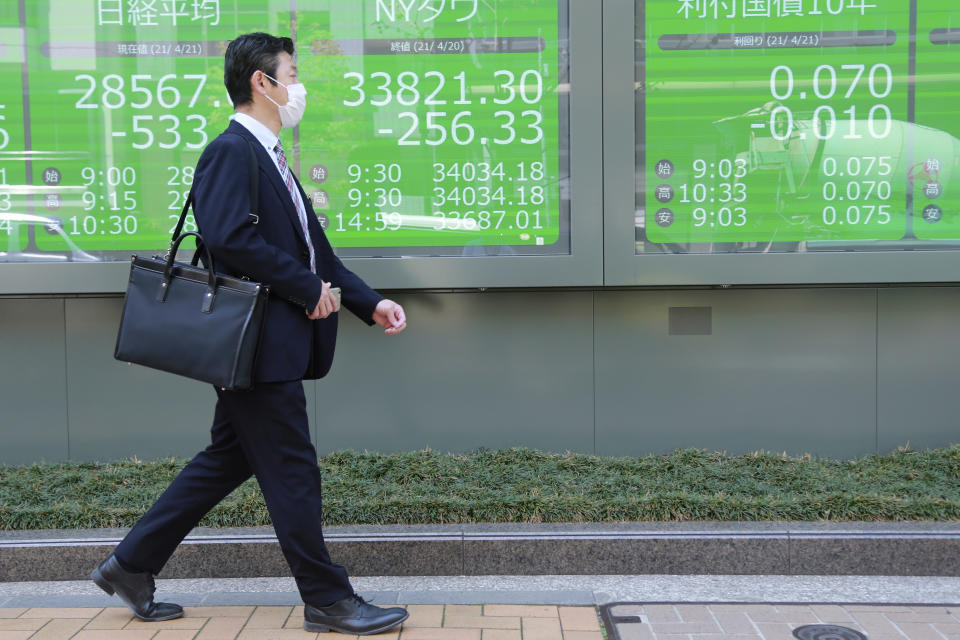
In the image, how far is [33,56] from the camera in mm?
4715

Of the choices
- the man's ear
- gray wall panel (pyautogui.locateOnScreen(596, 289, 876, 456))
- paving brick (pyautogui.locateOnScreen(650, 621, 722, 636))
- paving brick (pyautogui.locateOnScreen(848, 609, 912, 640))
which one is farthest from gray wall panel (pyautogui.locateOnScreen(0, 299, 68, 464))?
paving brick (pyautogui.locateOnScreen(848, 609, 912, 640))

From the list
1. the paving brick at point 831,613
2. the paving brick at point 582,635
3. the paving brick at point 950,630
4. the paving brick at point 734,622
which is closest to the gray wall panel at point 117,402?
the paving brick at point 582,635

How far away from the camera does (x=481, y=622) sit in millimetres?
3211

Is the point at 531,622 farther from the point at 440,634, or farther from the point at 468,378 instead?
the point at 468,378

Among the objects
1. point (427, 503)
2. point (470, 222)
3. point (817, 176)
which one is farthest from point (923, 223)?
point (427, 503)

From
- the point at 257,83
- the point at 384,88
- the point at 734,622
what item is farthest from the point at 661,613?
the point at 384,88

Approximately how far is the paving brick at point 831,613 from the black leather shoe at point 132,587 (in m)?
2.40

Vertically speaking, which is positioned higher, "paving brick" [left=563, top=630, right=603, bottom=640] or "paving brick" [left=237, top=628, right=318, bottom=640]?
"paving brick" [left=237, top=628, right=318, bottom=640]

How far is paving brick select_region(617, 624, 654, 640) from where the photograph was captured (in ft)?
10.0

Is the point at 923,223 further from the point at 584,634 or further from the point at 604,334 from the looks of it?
the point at 584,634

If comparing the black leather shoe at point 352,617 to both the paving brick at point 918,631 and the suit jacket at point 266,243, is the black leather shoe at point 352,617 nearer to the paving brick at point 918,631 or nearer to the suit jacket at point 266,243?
the suit jacket at point 266,243

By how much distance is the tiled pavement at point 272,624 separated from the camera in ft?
10.2

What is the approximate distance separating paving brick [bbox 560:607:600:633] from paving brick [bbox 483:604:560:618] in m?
0.04

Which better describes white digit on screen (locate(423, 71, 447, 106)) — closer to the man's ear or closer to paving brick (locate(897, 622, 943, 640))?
the man's ear
